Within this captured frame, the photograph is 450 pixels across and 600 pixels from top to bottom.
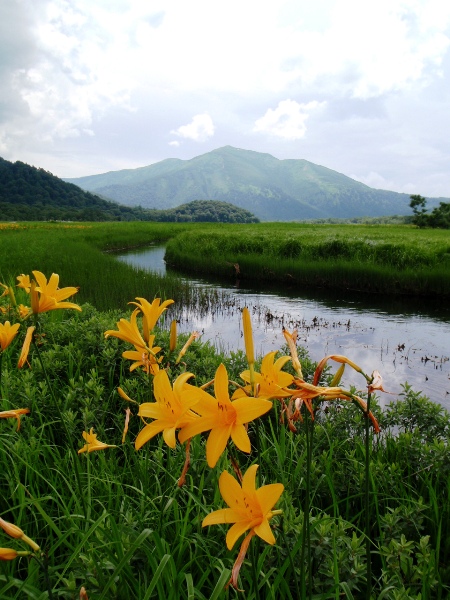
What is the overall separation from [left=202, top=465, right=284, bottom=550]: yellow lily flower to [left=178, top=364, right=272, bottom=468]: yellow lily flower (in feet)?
0.17

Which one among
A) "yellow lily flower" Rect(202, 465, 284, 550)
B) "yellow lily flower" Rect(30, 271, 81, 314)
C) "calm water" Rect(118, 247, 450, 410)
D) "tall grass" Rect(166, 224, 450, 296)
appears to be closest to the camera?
"yellow lily flower" Rect(202, 465, 284, 550)

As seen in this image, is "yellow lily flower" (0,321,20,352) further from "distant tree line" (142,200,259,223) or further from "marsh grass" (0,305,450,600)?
"distant tree line" (142,200,259,223)

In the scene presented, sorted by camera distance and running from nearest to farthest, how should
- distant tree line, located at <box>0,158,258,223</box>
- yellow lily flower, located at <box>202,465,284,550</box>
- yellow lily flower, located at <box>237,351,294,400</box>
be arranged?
yellow lily flower, located at <box>202,465,284,550</box>, yellow lily flower, located at <box>237,351,294,400</box>, distant tree line, located at <box>0,158,258,223</box>

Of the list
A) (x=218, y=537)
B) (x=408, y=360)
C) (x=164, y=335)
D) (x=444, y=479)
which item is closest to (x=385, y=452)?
(x=444, y=479)

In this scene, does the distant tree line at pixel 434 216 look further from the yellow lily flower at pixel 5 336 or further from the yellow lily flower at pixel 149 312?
the yellow lily flower at pixel 5 336

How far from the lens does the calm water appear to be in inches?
246

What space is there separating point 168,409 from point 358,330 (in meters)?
8.09

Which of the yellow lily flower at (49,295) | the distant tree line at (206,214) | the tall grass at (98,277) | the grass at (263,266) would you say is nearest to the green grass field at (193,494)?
the yellow lily flower at (49,295)

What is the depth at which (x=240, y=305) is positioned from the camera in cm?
1067

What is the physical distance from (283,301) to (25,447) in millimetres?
9397

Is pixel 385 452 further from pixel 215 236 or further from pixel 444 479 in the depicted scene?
pixel 215 236

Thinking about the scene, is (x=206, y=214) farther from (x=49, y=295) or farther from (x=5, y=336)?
(x=5, y=336)

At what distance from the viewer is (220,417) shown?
78 centimetres

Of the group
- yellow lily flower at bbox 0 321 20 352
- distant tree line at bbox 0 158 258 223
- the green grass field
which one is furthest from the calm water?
distant tree line at bbox 0 158 258 223
